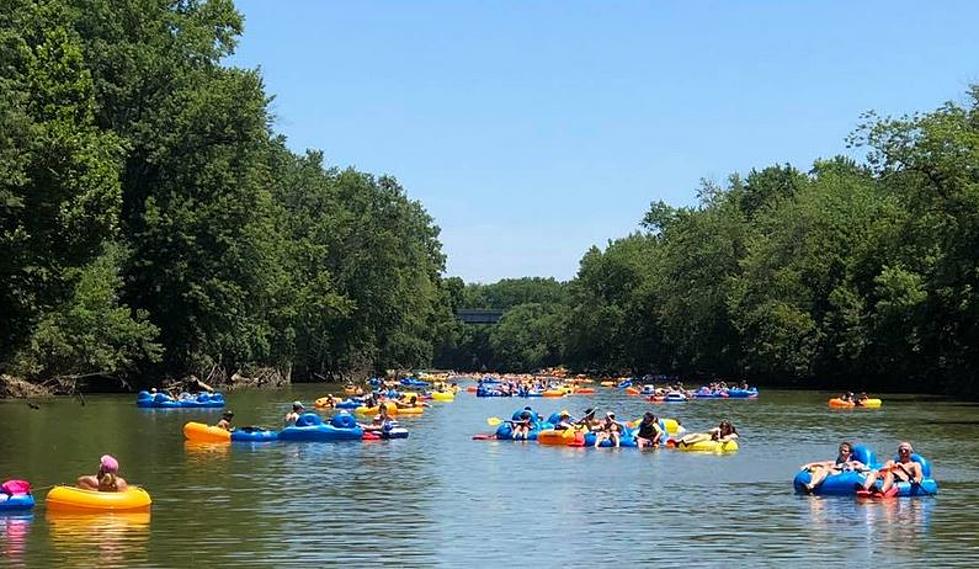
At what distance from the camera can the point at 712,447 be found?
117 ft

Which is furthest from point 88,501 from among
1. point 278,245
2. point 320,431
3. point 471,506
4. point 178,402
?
point 278,245

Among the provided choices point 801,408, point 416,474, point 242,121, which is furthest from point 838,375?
point 416,474

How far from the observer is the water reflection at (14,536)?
18438 mm

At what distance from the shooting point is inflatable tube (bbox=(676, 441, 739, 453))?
35.7 m

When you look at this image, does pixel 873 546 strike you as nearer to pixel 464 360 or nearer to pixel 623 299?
pixel 623 299

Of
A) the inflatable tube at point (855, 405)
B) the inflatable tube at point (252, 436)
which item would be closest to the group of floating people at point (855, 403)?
the inflatable tube at point (855, 405)

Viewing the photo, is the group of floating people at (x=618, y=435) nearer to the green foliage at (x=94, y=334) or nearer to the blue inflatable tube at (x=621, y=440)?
the blue inflatable tube at (x=621, y=440)

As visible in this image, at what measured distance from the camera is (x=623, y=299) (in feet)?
422

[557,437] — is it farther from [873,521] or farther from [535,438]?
[873,521]

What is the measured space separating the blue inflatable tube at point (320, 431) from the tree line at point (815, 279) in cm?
2965

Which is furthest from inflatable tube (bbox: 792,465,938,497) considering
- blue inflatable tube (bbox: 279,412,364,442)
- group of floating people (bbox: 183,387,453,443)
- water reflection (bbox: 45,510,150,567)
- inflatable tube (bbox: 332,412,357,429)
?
inflatable tube (bbox: 332,412,357,429)

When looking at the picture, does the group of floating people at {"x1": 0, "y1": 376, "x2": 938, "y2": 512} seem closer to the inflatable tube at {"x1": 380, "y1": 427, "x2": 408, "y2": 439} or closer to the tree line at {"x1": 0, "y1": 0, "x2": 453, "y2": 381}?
the inflatable tube at {"x1": 380, "y1": 427, "x2": 408, "y2": 439}

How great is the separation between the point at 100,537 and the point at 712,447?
19.1 meters

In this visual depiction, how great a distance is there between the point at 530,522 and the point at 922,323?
4643 centimetres
